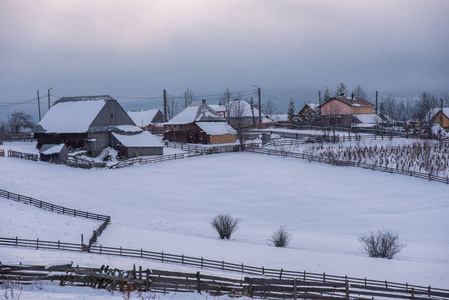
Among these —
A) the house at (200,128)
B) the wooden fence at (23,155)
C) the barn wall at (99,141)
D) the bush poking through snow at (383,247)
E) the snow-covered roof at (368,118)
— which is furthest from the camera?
the snow-covered roof at (368,118)

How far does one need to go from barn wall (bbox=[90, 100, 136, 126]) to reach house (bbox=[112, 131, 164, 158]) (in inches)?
108

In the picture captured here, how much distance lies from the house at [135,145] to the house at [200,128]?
9.63 m

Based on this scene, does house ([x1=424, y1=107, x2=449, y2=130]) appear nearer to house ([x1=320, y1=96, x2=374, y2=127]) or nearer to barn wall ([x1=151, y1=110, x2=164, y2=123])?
house ([x1=320, y1=96, x2=374, y2=127])

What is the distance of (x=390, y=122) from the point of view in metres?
85.7

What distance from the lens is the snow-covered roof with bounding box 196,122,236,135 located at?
6175 centimetres

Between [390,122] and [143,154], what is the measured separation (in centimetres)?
5715

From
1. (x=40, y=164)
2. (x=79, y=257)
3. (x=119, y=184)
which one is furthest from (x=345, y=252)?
(x=40, y=164)

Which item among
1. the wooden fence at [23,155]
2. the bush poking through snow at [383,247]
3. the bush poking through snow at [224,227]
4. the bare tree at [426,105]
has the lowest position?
the bush poking through snow at [383,247]

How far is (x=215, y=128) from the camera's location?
63.0 metres

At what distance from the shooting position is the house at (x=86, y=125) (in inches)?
2114

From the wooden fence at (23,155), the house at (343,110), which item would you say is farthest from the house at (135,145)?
the house at (343,110)

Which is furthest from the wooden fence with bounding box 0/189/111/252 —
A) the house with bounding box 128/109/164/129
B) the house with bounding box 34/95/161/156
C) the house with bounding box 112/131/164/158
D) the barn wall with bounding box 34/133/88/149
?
the house with bounding box 128/109/164/129

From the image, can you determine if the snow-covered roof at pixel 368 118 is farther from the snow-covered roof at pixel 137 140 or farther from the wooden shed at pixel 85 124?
the wooden shed at pixel 85 124

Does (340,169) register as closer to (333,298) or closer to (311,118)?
(333,298)
